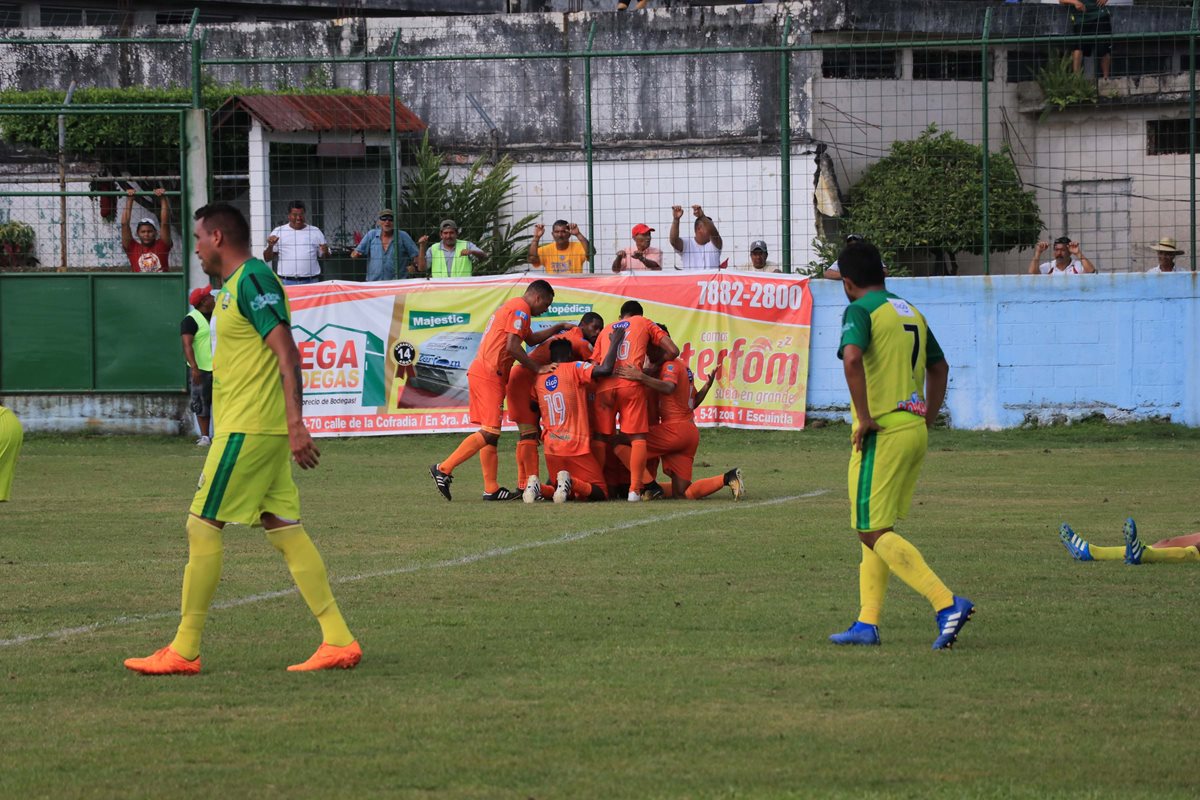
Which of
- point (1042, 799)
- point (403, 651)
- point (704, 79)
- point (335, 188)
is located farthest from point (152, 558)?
point (704, 79)

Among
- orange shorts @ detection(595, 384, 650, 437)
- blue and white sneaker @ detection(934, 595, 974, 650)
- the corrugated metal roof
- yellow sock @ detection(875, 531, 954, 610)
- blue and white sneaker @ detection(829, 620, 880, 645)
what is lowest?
blue and white sneaker @ detection(829, 620, 880, 645)

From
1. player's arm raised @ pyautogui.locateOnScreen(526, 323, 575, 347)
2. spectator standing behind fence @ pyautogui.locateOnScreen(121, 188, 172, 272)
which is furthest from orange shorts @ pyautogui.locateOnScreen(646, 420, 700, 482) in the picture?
spectator standing behind fence @ pyautogui.locateOnScreen(121, 188, 172, 272)

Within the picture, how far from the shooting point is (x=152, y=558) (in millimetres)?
10867

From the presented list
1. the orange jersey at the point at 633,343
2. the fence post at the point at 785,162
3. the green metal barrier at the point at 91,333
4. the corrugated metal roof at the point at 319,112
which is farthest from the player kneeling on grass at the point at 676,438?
the corrugated metal roof at the point at 319,112

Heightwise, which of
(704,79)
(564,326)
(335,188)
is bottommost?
(564,326)

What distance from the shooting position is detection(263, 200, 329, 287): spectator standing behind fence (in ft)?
71.9

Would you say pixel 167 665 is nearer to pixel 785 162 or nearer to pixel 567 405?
pixel 567 405

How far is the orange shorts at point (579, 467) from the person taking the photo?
14.7 meters

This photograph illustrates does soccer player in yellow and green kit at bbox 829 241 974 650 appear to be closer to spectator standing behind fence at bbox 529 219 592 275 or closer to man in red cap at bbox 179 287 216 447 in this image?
man in red cap at bbox 179 287 216 447

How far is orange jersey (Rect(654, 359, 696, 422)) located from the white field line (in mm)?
1028

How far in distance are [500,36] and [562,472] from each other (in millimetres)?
16297

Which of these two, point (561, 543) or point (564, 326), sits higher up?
point (564, 326)

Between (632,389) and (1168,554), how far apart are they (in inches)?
207

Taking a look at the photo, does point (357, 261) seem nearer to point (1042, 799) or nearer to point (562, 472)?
point (562, 472)
